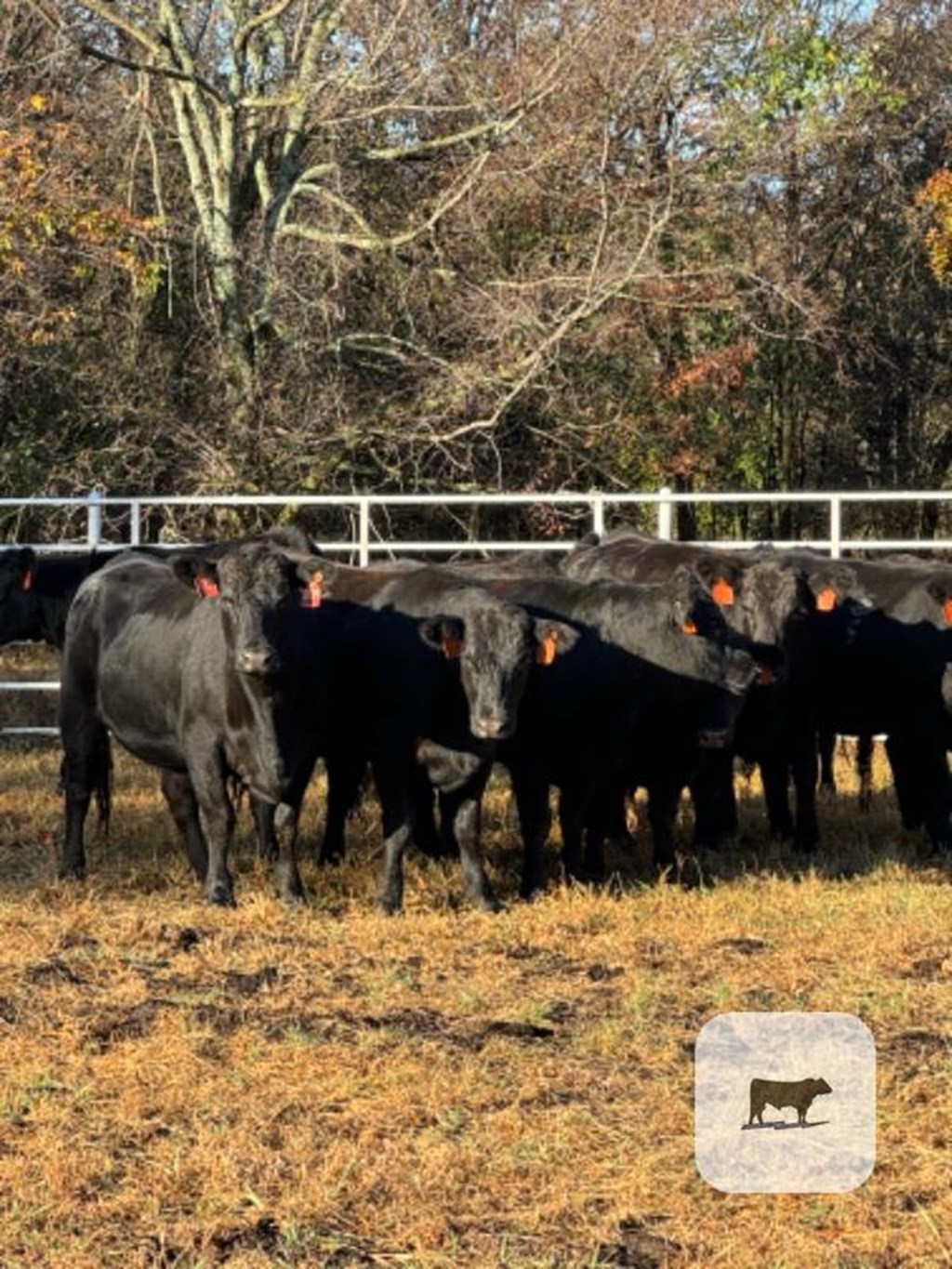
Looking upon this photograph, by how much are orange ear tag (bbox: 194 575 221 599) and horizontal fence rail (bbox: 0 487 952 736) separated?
4501 mm

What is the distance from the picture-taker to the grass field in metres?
→ 5.32

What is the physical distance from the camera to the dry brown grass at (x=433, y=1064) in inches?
209

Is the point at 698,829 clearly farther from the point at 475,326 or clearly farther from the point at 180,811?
the point at 475,326

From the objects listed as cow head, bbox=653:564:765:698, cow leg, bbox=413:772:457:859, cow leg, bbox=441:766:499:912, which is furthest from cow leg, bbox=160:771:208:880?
cow head, bbox=653:564:765:698

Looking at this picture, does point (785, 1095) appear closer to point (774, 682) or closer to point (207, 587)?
point (207, 587)

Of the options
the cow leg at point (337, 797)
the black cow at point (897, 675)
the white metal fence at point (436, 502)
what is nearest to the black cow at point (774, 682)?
the black cow at point (897, 675)

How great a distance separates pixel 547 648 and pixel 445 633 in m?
0.44

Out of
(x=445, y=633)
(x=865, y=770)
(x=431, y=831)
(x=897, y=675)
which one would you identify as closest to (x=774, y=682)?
(x=897, y=675)

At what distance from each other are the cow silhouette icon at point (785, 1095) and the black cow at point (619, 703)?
12.1 feet

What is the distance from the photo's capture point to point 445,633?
379 inches

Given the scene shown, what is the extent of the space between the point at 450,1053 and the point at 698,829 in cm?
452

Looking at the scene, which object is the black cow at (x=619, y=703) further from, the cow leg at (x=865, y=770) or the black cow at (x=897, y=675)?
the cow leg at (x=865, y=770)

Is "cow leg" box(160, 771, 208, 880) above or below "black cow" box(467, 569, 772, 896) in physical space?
below

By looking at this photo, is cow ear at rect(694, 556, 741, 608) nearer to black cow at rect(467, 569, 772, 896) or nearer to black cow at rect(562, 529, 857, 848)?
black cow at rect(562, 529, 857, 848)
